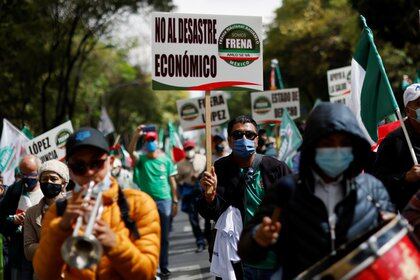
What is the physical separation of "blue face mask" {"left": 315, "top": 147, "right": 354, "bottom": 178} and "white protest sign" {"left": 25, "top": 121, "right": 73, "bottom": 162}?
7.10m

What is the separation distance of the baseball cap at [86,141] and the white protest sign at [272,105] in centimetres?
1210

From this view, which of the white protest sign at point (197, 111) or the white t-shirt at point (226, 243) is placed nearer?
the white t-shirt at point (226, 243)

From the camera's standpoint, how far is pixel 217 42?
677 centimetres

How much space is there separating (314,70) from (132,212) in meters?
39.8

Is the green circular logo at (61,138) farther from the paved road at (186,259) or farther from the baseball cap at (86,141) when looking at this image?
the baseball cap at (86,141)

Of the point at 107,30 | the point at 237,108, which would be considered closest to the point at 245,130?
the point at 107,30

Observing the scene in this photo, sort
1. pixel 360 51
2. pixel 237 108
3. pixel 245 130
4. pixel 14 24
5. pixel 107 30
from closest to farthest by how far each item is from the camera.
Answer: 1. pixel 245 130
2. pixel 360 51
3. pixel 14 24
4. pixel 107 30
5. pixel 237 108

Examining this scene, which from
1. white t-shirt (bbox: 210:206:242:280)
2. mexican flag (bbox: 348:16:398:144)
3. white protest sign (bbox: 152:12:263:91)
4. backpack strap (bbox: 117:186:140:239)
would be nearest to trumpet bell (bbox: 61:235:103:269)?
backpack strap (bbox: 117:186:140:239)

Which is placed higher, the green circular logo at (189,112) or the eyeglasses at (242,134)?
the green circular logo at (189,112)

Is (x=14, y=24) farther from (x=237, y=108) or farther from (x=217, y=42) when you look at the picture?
(x=237, y=108)

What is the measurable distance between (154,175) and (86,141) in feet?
25.5

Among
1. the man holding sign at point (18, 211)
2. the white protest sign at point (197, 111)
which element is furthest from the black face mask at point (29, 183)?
the white protest sign at point (197, 111)

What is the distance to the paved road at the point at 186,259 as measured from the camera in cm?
1094

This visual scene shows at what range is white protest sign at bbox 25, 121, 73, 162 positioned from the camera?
1030cm
